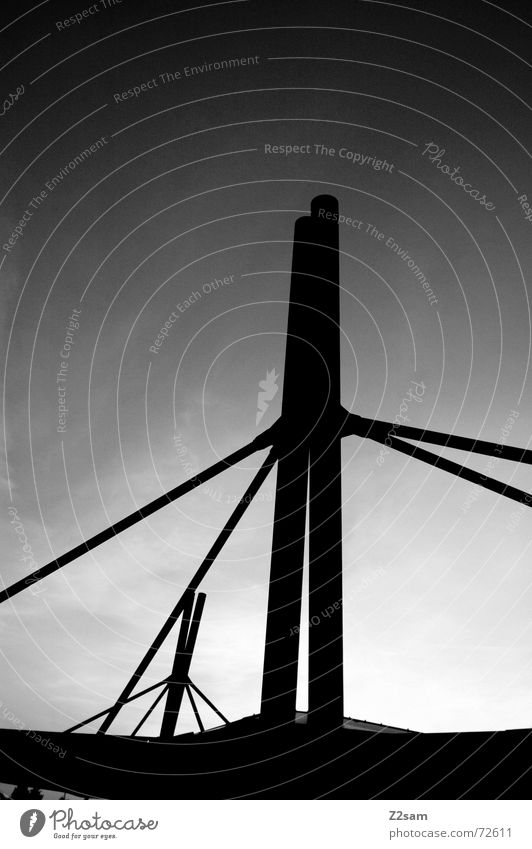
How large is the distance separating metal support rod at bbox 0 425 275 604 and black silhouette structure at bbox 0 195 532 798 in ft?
0.04

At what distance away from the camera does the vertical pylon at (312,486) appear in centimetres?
437

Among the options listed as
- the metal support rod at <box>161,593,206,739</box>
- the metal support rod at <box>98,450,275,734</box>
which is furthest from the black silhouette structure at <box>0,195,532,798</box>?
the metal support rod at <box>161,593,206,739</box>

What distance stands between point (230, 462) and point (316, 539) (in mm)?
1088

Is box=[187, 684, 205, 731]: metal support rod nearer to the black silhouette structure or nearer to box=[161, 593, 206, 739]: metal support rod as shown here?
box=[161, 593, 206, 739]: metal support rod

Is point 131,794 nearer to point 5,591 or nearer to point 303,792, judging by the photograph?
point 303,792

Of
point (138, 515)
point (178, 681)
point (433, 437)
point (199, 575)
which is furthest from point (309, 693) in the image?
point (178, 681)

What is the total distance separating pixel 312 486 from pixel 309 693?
5.76ft

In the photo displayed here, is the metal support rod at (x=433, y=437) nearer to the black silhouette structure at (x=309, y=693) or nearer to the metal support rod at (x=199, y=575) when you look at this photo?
the black silhouette structure at (x=309, y=693)

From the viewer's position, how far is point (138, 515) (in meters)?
4.77

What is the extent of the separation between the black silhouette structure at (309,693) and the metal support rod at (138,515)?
1 centimetres

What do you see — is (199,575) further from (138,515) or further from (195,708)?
(195,708)

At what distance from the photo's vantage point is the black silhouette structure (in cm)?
252

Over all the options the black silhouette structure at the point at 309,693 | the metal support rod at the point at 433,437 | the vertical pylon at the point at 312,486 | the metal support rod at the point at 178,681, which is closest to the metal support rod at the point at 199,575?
the black silhouette structure at the point at 309,693
